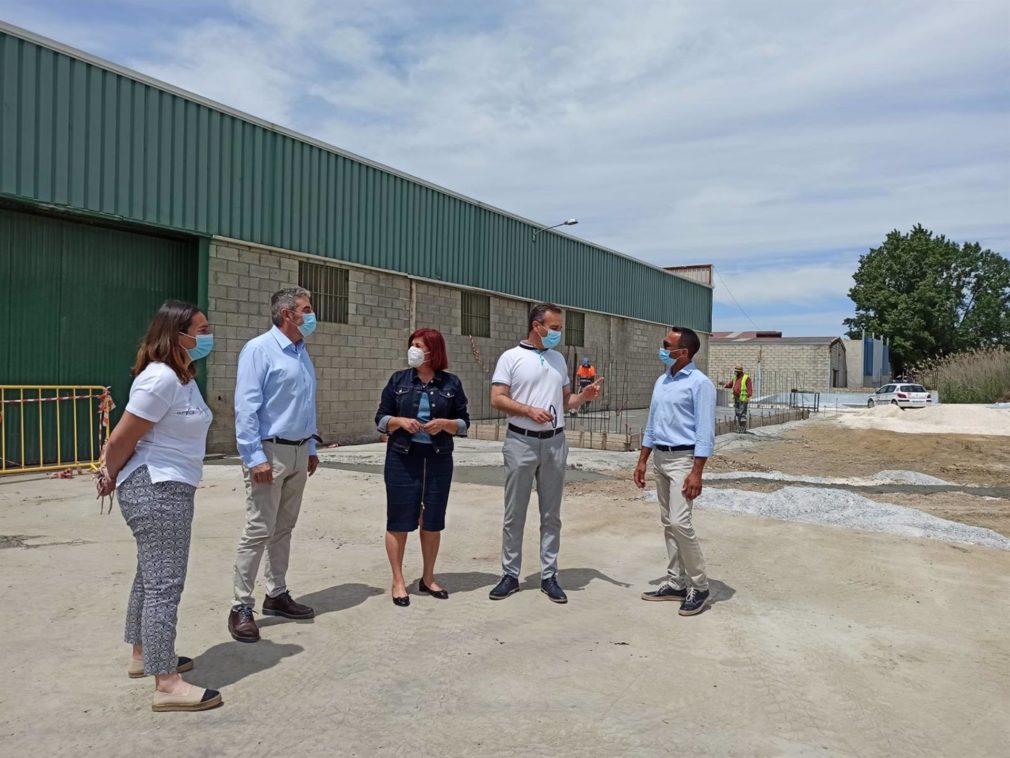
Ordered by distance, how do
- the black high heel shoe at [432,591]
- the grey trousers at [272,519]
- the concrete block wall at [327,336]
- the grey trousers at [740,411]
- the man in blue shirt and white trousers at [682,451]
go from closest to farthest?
the grey trousers at [272,519] < the man in blue shirt and white trousers at [682,451] < the black high heel shoe at [432,591] < the concrete block wall at [327,336] < the grey trousers at [740,411]

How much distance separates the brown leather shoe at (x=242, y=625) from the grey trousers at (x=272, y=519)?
1.6 inches

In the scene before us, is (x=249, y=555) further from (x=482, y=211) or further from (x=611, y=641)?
(x=482, y=211)

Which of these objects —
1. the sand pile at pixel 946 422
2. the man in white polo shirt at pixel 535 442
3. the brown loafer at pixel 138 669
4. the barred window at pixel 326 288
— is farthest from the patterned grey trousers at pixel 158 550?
the sand pile at pixel 946 422

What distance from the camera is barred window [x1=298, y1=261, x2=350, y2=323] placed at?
14352 mm

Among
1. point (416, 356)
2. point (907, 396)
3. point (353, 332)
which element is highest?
point (353, 332)

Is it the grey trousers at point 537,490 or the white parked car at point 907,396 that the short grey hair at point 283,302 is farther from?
the white parked car at point 907,396

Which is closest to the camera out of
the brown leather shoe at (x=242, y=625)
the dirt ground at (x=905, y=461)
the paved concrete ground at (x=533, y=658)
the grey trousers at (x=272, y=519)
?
the paved concrete ground at (x=533, y=658)

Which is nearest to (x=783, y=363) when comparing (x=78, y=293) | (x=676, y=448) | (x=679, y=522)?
(x=78, y=293)

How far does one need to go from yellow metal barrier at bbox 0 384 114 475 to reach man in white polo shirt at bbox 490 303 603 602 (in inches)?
286

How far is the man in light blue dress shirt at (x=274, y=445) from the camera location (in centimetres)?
421

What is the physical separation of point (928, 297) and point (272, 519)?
6298 centimetres

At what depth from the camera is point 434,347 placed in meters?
4.94

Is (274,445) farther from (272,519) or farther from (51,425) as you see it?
(51,425)

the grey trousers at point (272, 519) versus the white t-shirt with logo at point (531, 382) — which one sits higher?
the white t-shirt with logo at point (531, 382)
